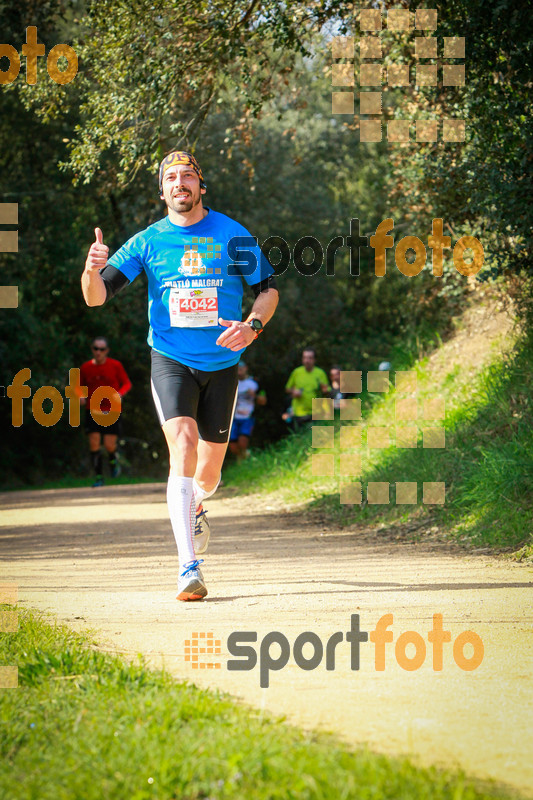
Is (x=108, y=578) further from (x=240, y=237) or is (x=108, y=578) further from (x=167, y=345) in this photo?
(x=240, y=237)

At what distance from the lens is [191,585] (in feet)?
16.2

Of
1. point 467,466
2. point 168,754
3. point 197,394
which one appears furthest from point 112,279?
point 467,466

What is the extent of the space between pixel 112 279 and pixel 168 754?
3.47 m

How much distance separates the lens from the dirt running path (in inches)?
113

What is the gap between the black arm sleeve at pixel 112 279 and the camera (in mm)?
5455

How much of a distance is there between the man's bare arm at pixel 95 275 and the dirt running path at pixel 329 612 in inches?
67.8

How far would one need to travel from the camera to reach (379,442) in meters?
11.4

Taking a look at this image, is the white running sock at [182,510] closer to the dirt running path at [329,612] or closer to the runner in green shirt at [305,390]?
the dirt running path at [329,612]

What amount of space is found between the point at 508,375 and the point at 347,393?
705cm

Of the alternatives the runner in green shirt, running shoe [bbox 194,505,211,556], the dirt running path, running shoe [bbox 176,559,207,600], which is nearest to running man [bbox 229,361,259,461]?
the runner in green shirt

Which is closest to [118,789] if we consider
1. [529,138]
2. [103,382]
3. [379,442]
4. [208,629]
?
[208,629]

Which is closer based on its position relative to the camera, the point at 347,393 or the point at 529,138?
the point at 529,138

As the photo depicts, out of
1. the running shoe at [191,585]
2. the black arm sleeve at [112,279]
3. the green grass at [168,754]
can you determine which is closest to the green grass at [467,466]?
the running shoe at [191,585]

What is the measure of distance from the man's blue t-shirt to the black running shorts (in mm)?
51
